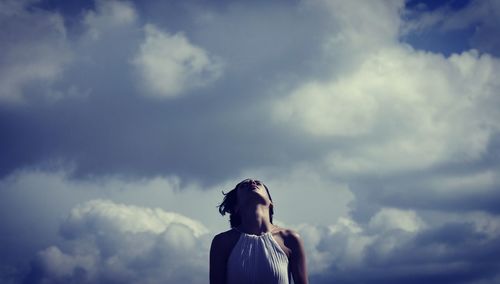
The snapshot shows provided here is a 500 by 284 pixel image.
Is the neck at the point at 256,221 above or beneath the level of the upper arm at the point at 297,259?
above

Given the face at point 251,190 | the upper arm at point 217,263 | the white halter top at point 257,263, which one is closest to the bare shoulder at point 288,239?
the white halter top at point 257,263

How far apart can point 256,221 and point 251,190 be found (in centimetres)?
78

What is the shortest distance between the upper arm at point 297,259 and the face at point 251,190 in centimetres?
110

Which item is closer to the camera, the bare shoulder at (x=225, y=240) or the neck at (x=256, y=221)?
the bare shoulder at (x=225, y=240)

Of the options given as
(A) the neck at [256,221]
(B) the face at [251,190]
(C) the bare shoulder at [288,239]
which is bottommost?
(C) the bare shoulder at [288,239]

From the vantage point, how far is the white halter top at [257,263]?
10.5m

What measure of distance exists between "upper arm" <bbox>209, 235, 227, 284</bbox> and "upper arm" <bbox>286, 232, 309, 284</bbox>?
1525 mm

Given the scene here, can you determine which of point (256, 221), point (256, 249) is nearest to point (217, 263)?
point (256, 249)

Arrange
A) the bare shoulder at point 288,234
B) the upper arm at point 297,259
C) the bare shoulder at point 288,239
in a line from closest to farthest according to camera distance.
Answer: the upper arm at point 297,259, the bare shoulder at point 288,239, the bare shoulder at point 288,234

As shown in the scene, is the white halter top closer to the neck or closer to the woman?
the woman

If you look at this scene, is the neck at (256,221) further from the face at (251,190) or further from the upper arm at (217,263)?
the upper arm at (217,263)

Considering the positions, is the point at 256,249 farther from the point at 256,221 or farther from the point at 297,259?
the point at 297,259

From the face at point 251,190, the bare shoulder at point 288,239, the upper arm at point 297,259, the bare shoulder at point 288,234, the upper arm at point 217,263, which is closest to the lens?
the upper arm at point 217,263

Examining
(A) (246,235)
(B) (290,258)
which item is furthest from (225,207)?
(B) (290,258)
